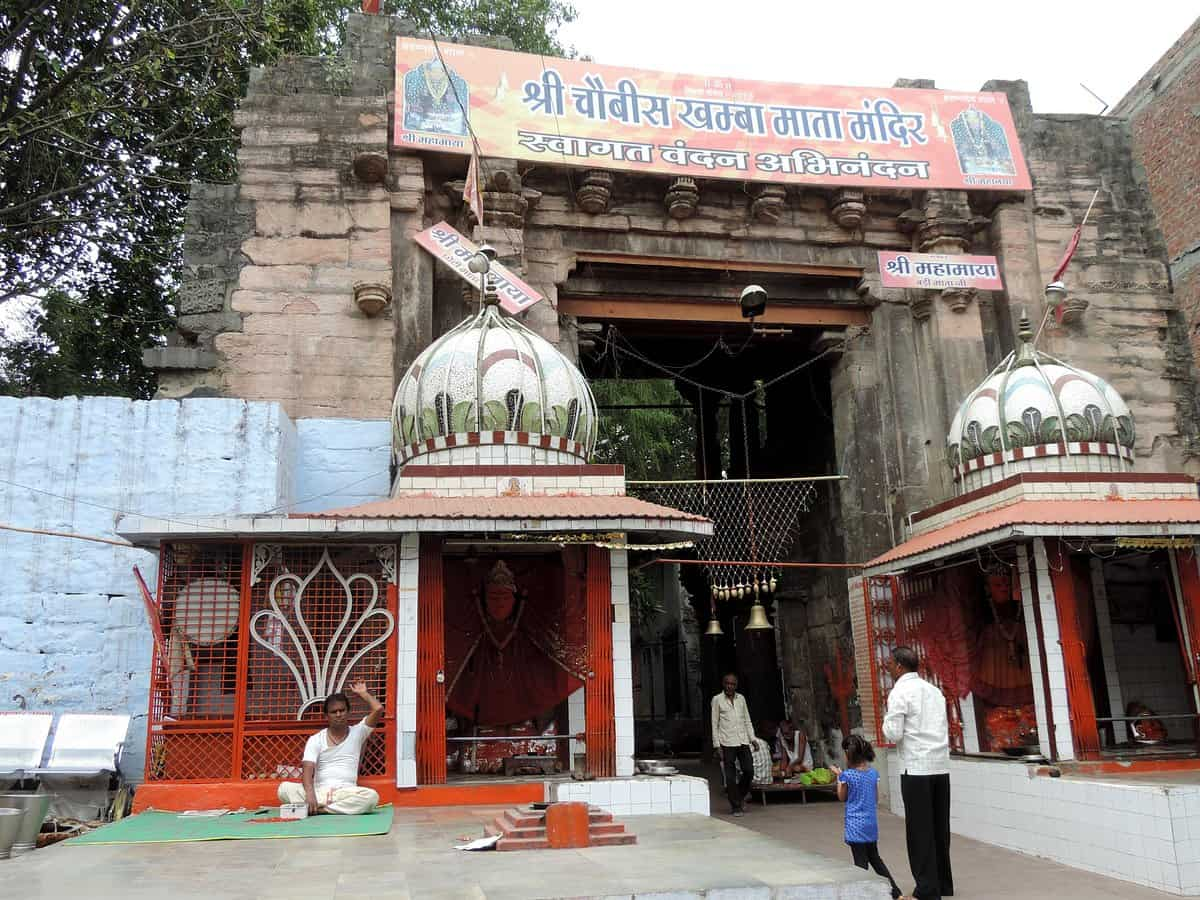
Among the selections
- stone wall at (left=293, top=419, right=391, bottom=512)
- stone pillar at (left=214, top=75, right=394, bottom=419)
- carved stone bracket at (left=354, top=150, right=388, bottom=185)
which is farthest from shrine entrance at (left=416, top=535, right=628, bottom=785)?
carved stone bracket at (left=354, top=150, right=388, bottom=185)

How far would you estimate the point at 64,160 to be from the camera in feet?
49.3

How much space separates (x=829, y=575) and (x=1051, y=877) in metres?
7.24

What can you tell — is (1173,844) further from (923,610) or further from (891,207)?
Answer: (891,207)

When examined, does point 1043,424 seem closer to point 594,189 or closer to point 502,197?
point 594,189

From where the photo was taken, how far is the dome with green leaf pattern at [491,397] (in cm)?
973

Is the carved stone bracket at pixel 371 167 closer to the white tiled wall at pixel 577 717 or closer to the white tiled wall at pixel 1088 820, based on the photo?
the white tiled wall at pixel 577 717

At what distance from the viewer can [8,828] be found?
21.2 feet

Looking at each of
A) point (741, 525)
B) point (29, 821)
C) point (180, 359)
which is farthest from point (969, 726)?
point (180, 359)

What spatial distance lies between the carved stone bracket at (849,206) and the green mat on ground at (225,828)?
9248mm

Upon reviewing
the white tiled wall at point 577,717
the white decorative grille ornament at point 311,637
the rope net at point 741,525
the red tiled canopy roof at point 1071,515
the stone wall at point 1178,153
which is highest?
the stone wall at point 1178,153

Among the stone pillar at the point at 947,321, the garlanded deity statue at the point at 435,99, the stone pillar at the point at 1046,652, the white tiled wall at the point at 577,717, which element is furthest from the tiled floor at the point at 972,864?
the garlanded deity statue at the point at 435,99

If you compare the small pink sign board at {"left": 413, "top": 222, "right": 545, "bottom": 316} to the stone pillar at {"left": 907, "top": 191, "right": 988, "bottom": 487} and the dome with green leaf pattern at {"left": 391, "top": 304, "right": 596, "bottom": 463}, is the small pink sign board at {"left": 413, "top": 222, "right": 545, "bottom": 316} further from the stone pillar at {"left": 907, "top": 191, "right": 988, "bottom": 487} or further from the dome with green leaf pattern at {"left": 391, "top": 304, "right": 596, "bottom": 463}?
the stone pillar at {"left": 907, "top": 191, "right": 988, "bottom": 487}

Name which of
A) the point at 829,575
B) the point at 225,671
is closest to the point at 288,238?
the point at 225,671

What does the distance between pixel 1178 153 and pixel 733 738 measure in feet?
49.8
